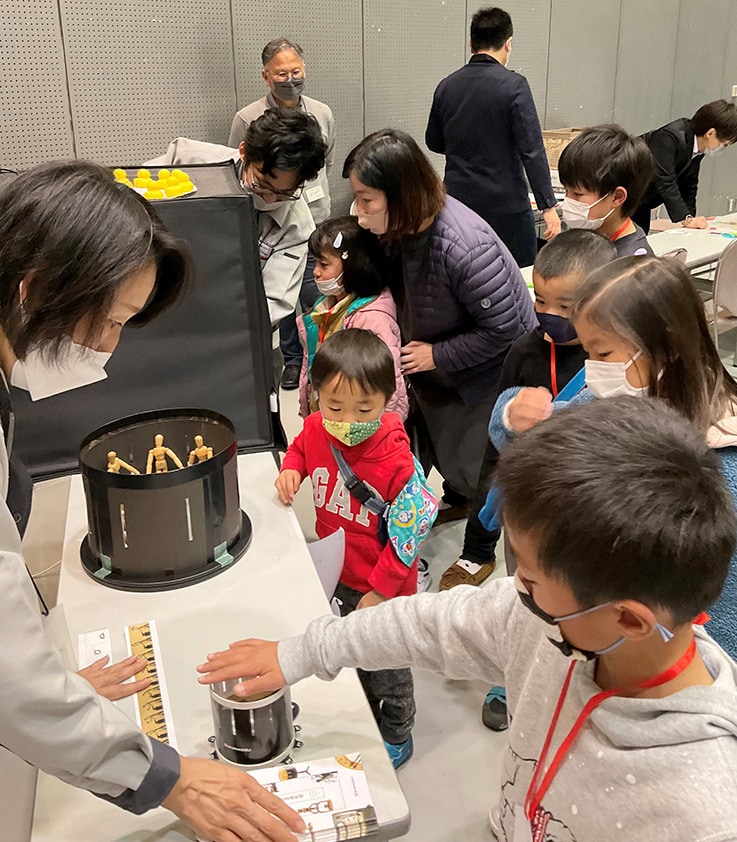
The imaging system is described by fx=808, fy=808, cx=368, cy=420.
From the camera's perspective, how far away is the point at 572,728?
0.86m

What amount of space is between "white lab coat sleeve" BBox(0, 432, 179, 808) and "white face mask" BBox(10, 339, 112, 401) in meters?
0.28

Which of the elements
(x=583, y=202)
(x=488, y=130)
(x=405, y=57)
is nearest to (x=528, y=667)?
(x=583, y=202)

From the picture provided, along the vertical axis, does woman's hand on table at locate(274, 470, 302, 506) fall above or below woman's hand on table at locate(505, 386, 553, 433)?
below

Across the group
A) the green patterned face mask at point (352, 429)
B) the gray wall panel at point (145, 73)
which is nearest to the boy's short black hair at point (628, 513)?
the green patterned face mask at point (352, 429)

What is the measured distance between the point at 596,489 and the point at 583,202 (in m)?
1.97

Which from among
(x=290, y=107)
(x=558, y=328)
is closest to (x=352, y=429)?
(x=558, y=328)

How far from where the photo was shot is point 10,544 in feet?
2.89

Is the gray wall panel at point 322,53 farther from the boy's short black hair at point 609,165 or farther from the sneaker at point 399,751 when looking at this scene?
the sneaker at point 399,751

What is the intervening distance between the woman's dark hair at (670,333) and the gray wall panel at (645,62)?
5627 mm

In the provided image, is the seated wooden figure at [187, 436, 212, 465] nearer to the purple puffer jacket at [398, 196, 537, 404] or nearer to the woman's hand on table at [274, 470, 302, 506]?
the woman's hand on table at [274, 470, 302, 506]

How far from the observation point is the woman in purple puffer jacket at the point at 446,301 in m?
2.09

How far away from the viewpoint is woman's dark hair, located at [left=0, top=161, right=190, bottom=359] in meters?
0.97

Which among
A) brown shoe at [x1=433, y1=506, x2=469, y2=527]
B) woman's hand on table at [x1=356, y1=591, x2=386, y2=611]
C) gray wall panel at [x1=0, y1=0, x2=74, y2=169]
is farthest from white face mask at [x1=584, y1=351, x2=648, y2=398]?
gray wall panel at [x1=0, y1=0, x2=74, y2=169]

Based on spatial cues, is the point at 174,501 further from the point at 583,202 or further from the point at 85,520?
the point at 583,202
